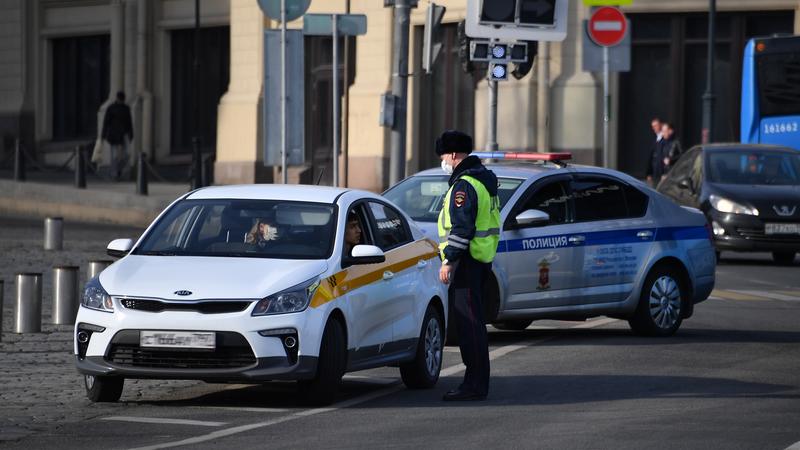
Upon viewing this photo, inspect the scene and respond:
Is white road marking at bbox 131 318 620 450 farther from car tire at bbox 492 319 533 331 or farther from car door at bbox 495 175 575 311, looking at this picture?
car tire at bbox 492 319 533 331

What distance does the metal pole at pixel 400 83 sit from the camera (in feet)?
74.4

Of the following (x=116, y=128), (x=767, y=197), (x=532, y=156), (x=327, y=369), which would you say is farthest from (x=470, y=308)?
(x=116, y=128)

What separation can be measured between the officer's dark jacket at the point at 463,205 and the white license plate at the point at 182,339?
1848 mm

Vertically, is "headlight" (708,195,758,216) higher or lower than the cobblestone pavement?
higher

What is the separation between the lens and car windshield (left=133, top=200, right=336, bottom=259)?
12195 millimetres

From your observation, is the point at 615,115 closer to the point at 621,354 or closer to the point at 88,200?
the point at 88,200

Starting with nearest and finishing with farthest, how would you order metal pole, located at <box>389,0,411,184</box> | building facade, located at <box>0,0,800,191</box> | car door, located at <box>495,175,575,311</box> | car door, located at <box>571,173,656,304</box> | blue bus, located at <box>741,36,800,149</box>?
1. car door, located at <box>495,175,575,311</box>
2. car door, located at <box>571,173,656,304</box>
3. metal pole, located at <box>389,0,411,184</box>
4. blue bus, located at <box>741,36,800,149</box>
5. building facade, located at <box>0,0,800,191</box>

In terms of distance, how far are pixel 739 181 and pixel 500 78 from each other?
567 centimetres

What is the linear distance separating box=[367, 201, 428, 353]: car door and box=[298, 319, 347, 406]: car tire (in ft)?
2.65

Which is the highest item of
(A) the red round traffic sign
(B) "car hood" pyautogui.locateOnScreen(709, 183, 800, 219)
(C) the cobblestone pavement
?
(A) the red round traffic sign

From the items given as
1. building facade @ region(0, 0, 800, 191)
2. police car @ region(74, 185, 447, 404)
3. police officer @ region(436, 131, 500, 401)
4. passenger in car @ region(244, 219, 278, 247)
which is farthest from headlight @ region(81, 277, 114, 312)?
building facade @ region(0, 0, 800, 191)

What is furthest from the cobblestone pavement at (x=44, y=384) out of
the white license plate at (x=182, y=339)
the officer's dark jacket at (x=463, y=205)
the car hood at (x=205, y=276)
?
the officer's dark jacket at (x=463, y=205)

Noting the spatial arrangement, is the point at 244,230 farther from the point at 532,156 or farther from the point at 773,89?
the point at 773,89

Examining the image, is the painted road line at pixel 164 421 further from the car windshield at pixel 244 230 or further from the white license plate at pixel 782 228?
the white license plate at pixel 782 228
